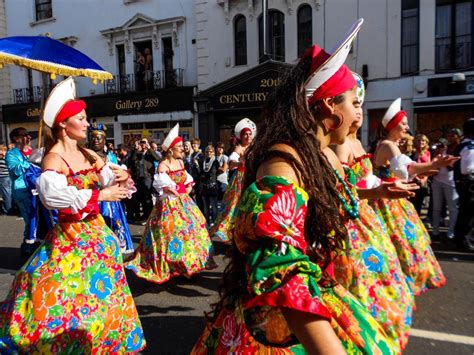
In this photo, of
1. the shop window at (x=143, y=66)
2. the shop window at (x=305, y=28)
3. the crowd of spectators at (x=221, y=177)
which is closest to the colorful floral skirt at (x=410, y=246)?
the crowd of spectators at (x=221, y=177)

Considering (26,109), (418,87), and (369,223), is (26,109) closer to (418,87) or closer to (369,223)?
(418,87)

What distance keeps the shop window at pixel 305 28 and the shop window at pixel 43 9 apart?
1276 centimetres

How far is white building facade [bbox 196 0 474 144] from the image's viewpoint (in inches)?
523

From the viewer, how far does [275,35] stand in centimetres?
1595

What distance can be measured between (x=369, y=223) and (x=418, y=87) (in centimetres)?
1221

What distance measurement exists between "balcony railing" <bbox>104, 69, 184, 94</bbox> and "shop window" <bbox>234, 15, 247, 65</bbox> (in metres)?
2.62

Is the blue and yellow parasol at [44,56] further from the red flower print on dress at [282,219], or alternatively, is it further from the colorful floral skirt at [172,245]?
the red flower print on dress at [282,219]

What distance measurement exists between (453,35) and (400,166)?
11.5 m

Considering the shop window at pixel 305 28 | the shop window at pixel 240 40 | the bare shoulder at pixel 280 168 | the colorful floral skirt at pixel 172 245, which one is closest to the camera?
the bare shoulder at pixel 280 168

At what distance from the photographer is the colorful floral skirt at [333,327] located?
1371 mm

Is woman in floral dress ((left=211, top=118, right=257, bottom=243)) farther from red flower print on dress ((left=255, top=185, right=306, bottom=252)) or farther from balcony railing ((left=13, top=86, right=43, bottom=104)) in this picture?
balcony railing ((left=13, top=86, right=43, bottom=104))

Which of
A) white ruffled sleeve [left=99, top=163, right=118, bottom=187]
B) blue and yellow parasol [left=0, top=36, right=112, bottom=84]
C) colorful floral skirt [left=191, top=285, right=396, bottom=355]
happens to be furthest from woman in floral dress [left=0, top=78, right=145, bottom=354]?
blue and yellow parasol [left=0, top=36, right=112, bottom=84]

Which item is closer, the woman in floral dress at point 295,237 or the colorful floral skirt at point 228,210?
the woman in floral dress at point 295,237

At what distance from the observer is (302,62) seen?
160 cm
